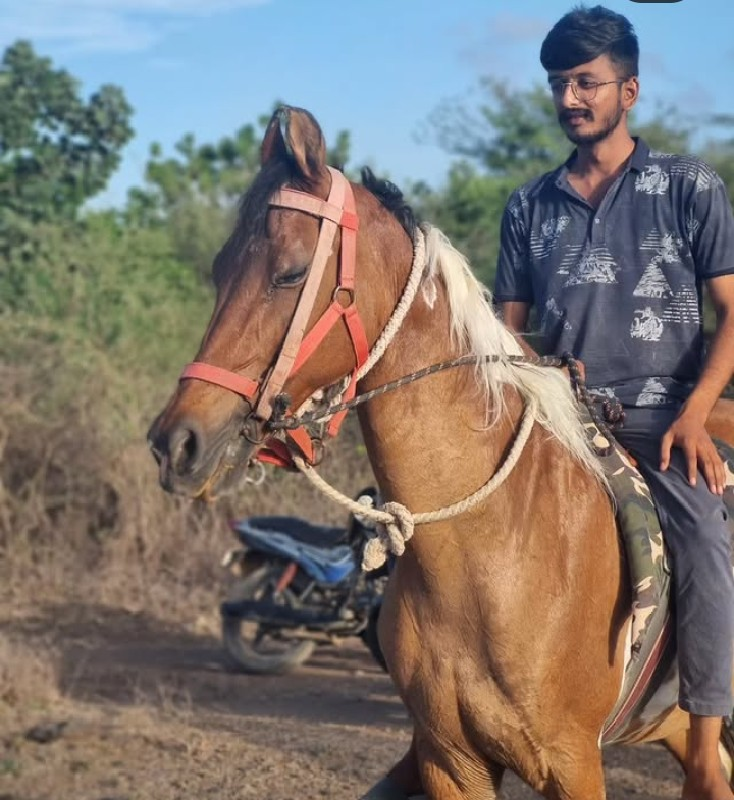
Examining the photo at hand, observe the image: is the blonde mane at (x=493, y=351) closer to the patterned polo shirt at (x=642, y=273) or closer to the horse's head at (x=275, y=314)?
the horse's head at (x=275, y=314)

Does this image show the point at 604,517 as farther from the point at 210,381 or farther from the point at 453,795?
the point at 210,381

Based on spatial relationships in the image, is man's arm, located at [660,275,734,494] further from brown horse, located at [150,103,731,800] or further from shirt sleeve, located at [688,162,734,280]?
brown horse, located at [150,103,731,800]

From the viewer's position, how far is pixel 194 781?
598 cm

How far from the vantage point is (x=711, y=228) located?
3539mm

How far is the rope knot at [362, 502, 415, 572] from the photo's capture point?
3090 millimetres

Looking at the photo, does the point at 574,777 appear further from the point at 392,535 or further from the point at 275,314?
the point at 275,314

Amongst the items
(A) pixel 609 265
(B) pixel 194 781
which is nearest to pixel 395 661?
(A) pixel 609 265

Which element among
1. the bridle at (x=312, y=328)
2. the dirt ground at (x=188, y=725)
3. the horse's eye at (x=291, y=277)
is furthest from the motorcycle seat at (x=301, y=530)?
the horse's eye at (x=291, y=277)

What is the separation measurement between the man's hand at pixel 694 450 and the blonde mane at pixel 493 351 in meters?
0.23

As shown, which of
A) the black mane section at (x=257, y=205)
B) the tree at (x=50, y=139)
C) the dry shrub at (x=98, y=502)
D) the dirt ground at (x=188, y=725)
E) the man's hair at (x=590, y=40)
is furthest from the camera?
the tree at (x=50, y=139)

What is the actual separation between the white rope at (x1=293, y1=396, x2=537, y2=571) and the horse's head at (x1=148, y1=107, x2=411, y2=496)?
0.28 meters

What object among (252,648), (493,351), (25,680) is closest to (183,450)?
(493,351)

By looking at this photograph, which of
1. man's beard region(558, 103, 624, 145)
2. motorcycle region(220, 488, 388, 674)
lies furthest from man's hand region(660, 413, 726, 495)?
motorcycle region(220, 488, 388, 674)

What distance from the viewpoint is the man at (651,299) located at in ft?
11.1
